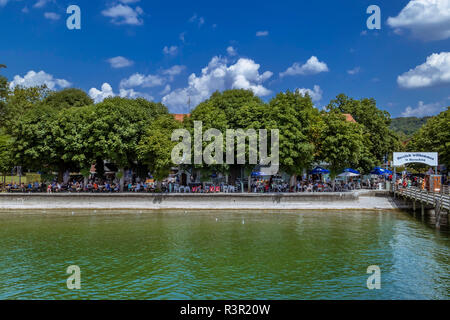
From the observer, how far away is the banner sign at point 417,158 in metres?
40.0

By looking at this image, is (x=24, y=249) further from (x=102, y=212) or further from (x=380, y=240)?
(x=380, y=240)

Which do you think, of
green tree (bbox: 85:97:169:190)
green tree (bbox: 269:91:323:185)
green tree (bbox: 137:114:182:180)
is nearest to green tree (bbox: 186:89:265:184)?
green tree (bbox: 269:91:323:185)

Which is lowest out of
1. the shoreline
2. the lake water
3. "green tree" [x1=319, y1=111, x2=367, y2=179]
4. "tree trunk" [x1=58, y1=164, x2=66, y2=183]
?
the lake water

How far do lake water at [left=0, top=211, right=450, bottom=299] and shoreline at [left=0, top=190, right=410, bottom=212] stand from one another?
270 inches

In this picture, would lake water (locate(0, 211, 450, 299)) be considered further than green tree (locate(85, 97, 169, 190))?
No

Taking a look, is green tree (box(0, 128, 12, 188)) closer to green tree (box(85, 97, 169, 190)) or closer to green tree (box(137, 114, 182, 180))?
green tree (box(85, 97, 169, 190))

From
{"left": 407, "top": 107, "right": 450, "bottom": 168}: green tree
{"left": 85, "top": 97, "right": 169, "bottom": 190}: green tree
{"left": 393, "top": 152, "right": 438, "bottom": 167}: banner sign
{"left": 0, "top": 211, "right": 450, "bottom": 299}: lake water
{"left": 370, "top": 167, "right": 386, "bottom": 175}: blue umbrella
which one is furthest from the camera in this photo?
{"left": 407, "top": 107, "right": 450, "bottom": 168}: green tree

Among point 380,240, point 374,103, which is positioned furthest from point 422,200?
point 374,103

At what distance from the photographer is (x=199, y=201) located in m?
41.6

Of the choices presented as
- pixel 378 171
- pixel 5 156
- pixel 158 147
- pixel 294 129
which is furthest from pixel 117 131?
pixel 378 171

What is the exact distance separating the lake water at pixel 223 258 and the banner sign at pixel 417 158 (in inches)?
368

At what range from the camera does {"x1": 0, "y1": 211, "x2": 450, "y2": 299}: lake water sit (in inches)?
619
